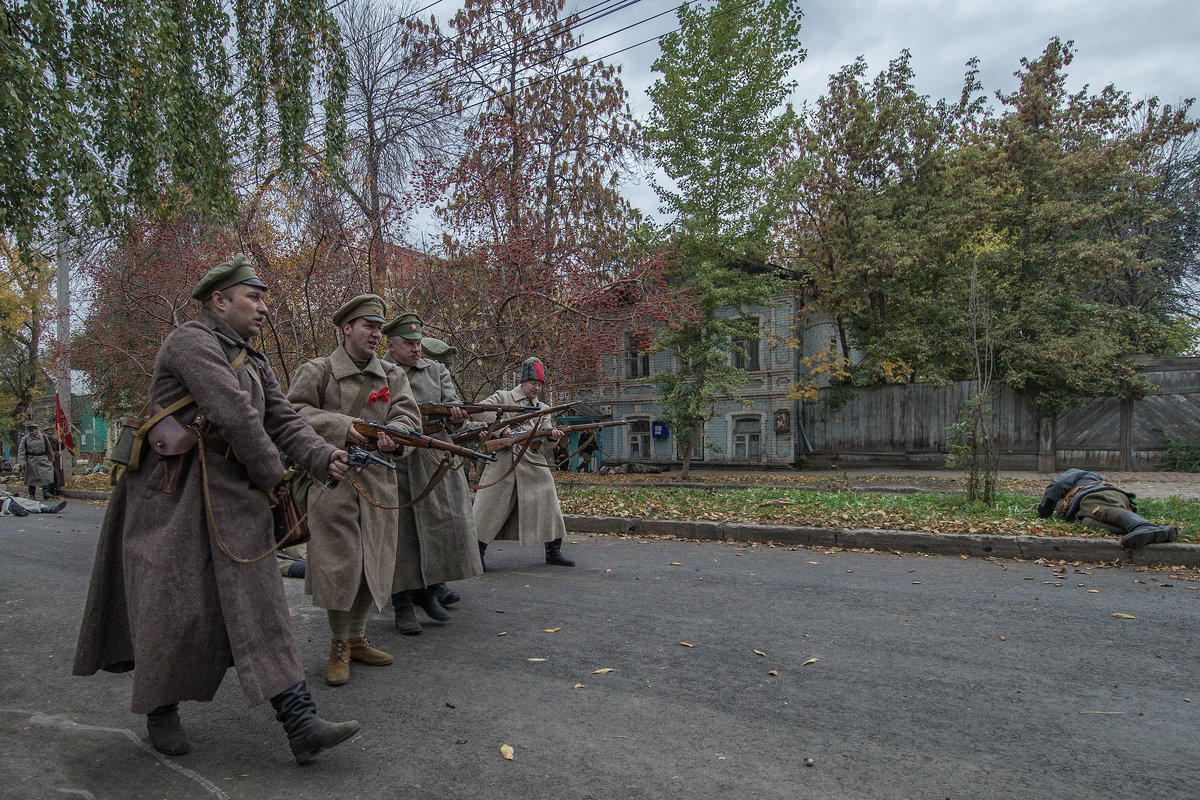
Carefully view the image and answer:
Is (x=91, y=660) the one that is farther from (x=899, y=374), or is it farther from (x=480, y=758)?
(x=899, y=374)

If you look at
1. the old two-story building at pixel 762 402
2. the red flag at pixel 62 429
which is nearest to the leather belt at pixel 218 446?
the red flag at pixel 62 429

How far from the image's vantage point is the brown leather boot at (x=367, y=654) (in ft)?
13.5

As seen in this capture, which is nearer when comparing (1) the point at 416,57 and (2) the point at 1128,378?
(1) the point at 416,57

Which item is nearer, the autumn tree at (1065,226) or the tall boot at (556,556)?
the tall boot at (556,556)

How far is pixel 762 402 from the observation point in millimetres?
26781

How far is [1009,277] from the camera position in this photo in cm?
2214

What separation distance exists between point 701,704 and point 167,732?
2.32 meters

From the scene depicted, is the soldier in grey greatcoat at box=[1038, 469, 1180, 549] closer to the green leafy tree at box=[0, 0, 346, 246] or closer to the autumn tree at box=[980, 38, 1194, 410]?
the green leafy tree at box=[0, 0, 346, 246]

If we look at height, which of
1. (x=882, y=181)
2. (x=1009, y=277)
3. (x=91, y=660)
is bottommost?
(x=91, y=660)

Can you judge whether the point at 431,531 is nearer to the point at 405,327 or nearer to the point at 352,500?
the point at 352,500

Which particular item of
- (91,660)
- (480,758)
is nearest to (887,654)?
(480,758)

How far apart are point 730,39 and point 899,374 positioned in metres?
12.7

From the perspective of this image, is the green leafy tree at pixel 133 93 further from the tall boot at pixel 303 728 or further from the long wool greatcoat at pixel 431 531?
the tall boot at pixel 303 728

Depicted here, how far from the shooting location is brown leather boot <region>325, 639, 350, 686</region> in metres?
3.80
